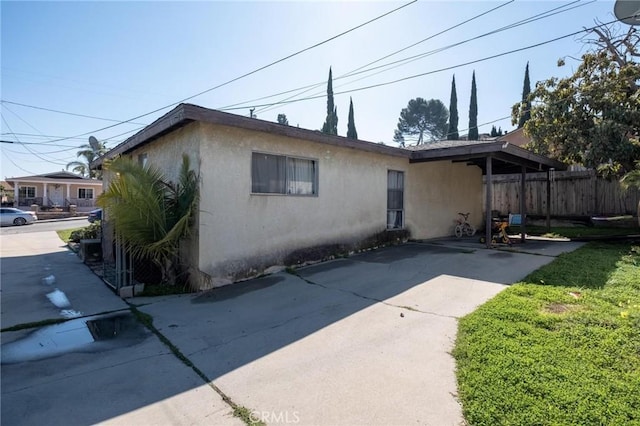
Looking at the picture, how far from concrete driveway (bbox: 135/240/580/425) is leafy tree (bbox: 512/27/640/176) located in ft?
17.9

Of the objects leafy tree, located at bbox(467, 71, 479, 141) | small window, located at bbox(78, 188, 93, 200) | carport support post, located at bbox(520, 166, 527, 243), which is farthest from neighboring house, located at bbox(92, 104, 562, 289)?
Result: small window, located at bbox(78, 188, 93, 200)

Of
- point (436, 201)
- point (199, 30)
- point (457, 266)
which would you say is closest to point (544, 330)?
point (457, 266)

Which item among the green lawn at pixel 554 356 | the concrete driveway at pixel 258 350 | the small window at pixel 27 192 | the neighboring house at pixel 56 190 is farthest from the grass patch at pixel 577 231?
the small window at pixel 27 192

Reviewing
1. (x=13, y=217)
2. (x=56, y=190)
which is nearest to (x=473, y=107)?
(x=13, y=217)

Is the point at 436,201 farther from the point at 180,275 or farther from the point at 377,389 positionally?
the point at 377,389

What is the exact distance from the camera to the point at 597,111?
10.6 meters

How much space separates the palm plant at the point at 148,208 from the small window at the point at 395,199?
5864mm

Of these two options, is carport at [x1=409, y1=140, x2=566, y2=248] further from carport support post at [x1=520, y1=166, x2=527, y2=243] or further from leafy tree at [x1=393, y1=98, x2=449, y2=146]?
leafy tree at [x1=393, y1=98, x2=449, y2=146]

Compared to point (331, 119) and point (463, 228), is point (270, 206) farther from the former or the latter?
point (331, 119)

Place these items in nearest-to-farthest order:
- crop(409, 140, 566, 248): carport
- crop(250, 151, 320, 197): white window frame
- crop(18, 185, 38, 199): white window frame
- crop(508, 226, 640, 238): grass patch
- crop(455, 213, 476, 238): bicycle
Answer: crop(250, 151, 320, 197): white window frame
crop(409, 140, 566, 248): carport
crop(508, 226, 640, 238): grass patch
crop(455, 213, 476, 238): bicycle
crop(18, 185, 38, 199): white window frame

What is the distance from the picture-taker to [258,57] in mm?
12047

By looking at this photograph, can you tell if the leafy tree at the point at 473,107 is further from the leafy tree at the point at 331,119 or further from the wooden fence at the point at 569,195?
the wooden fence at the point at 569,195

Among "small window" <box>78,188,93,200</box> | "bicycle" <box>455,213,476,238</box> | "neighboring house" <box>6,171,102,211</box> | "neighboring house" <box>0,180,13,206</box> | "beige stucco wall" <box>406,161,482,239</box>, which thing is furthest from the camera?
"neighboring house" <box>0,180,13,206</box>

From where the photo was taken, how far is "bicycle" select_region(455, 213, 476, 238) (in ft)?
39.4
